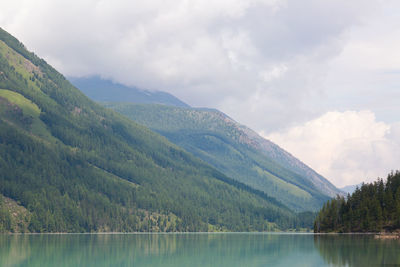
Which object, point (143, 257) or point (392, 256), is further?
point (143, 257)

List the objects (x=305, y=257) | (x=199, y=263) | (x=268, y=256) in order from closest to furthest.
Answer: (x=199, y=263)
(x=305, y=257)
(x=268, y=256)

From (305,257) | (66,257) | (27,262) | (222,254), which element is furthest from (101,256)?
(305,257)

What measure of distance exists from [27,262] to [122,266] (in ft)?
66.6

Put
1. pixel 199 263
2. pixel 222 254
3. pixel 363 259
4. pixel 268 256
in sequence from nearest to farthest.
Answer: pixel 363 259
pixel 199 263
pixel 268 256
pixel 222 254

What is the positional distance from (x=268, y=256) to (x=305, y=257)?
12.4 meters

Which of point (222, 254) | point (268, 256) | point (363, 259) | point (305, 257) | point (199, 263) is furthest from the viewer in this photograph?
point (222, 254)

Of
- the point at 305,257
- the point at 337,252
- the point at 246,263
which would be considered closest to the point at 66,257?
the point at 246,263

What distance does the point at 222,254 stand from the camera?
145 metres

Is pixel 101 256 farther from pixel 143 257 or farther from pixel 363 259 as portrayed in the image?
pixel 363 259

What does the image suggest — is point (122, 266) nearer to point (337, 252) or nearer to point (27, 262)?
point (27, 262)

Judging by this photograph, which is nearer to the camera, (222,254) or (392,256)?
(392,256)

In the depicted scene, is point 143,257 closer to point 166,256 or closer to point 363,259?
point 166,256

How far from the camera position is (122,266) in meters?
112

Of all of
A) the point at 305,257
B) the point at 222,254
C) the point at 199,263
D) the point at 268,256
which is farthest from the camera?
the point at 222,254
